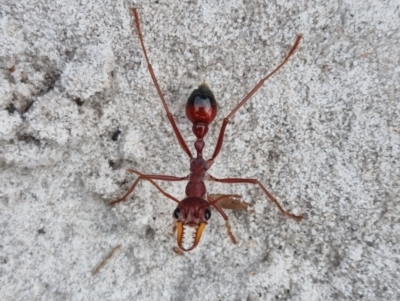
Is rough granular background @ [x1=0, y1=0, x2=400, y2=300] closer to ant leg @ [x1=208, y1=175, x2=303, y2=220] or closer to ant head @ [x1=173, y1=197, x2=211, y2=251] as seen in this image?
ant leg @ [x1=208, y1=175, x2=303, y2=220]

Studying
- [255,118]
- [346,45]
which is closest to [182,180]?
[255,118]

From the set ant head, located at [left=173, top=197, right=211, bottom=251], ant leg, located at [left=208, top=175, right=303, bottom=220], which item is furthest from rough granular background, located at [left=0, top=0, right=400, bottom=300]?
ant head, located at [left=173, top=197, right=211, bottom=251]

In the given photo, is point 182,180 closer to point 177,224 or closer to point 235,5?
point 177,224

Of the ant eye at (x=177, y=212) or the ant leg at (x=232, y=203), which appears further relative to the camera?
the ant leg at (x=232, y=203)

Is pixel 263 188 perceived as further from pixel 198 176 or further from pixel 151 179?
pixel 151 179

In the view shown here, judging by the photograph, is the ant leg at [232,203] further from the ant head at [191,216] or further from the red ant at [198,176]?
the ant head at [191,216]

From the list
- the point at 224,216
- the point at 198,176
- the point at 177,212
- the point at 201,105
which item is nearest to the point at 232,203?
the point at 224,216

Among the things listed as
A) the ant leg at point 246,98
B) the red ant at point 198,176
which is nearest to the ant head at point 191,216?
the red ant at point 198,176
